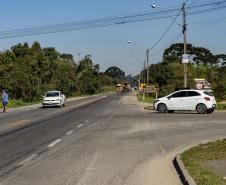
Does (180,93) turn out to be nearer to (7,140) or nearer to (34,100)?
(7,140)

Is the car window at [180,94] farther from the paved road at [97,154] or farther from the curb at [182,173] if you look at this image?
the curb at [182,173]

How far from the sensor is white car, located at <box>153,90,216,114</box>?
37094 millimetres

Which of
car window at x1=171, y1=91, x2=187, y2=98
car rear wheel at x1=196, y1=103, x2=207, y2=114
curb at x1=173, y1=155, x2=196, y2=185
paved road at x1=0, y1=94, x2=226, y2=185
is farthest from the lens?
car window at x1=171, y1=91, x2=187, y2=98

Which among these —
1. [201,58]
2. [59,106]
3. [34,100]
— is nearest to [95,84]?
[201,58]

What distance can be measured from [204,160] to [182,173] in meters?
2.05

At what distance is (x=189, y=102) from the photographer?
3759cm

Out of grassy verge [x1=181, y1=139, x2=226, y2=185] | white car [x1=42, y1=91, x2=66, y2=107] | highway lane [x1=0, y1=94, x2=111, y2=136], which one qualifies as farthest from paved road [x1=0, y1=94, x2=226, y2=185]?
white car [x1=42, y1=91, x2=66, y2=107]

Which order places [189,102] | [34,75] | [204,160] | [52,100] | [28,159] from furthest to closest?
[34,75] < [52,100] < [189,102] < [28,159] < [204,160]

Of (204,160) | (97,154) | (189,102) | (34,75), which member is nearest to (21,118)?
(189,102)

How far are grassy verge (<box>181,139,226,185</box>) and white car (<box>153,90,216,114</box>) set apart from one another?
20.1m

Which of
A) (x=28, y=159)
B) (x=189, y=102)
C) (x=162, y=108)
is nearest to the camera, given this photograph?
(x=28, y=159)

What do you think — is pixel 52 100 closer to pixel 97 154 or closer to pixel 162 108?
pixel 162 108

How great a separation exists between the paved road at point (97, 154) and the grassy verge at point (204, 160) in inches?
15.8

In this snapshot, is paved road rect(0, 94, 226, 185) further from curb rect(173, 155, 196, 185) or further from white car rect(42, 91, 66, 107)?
white car rect(42, 91, 66, 107)
